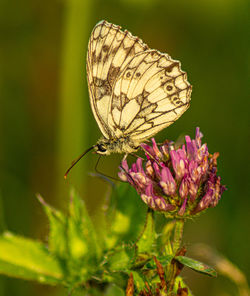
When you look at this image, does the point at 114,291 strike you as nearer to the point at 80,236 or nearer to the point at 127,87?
the point at 80,236

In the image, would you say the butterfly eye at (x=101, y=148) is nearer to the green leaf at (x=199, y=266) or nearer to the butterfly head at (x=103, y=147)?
the butterfly head at (x=103, y=147)

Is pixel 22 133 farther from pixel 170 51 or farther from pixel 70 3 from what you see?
pixel 170 51

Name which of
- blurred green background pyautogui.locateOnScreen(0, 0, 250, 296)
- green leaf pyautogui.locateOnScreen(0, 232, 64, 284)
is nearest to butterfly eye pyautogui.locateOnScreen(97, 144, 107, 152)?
green leaf pyautogui.locateOnScreen(0, 232, 64, 284)

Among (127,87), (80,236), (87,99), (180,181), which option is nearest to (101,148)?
(127,87)

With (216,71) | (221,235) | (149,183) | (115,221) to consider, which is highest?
(216,71)

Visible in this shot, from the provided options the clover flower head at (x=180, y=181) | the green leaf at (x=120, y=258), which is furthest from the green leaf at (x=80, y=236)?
the clover flower head at (x=180, y=181)

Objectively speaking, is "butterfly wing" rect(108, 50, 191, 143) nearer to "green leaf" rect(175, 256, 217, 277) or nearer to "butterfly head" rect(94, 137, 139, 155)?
"butterfly head" rect(94, 137, 139, 155)

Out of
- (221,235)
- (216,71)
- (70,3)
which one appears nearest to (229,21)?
(216,71)
